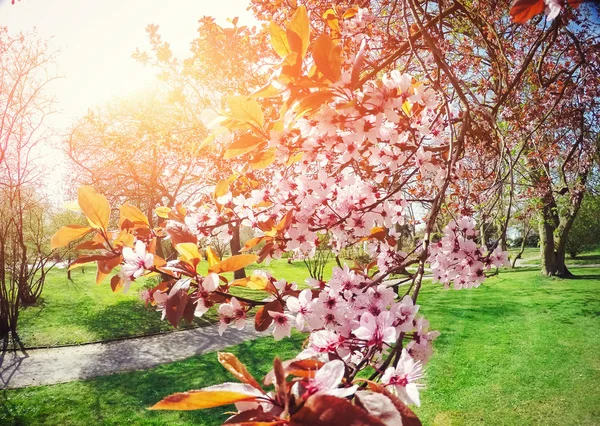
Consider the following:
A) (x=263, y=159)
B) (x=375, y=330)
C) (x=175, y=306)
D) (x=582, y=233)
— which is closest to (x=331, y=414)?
(x=375, y=330)

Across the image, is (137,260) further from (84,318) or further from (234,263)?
(84,318)

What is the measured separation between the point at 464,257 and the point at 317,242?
0.66m

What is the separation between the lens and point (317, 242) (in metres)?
1.81

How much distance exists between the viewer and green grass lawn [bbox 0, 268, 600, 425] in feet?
12.0

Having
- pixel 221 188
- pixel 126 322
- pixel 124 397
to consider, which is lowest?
pixel 124 397

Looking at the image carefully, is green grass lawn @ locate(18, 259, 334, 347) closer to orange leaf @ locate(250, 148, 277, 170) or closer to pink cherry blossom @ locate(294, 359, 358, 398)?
orange leaf @ locate(250, 148, 277, 170)

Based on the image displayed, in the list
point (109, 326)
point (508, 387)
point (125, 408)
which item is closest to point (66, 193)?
point (109, 326)

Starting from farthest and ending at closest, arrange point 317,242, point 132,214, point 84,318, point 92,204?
point 84,318
point 317,242
point 132,214
point 92,204

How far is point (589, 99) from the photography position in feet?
17.7

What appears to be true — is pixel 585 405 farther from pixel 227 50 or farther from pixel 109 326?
pixel 109 326

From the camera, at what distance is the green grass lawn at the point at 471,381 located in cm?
367

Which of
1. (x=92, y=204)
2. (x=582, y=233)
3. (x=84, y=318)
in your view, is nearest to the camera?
(x=92, y=204)

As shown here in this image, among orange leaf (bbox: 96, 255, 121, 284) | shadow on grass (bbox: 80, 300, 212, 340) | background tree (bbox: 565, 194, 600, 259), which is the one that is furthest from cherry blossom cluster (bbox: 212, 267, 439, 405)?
background tree (bbox: 565, 194, 600, 259)

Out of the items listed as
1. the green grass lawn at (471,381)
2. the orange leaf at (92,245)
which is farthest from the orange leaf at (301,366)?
the green grass lawn at (471,381)
